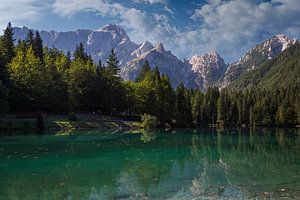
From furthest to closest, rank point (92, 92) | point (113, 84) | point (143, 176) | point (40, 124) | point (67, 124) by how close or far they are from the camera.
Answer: point (113, 84)
point (92, 92)
point (67, 124)
point (40, 124)
point (143, 176)

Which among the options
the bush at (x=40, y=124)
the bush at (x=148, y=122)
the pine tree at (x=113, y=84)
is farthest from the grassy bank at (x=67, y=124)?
the pine tree at (x=113, y=84)

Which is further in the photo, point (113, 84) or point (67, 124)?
point (113, 84)

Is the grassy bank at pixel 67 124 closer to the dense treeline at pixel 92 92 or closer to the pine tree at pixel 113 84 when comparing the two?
the dense treeline at pixel 92 92

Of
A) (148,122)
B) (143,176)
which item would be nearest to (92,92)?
(148,122)

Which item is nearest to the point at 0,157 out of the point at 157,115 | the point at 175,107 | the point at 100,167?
the point at 100,167

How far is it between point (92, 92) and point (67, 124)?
78.8 ft

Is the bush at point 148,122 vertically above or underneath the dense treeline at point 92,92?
underneath

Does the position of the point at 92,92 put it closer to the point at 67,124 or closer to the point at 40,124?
the point at 67,124

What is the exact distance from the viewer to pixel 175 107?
117188 millimetres

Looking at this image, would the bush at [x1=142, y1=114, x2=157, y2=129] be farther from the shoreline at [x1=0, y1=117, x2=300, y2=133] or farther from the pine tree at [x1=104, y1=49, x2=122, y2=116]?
the pine tree at [x1=104, y1=49, x2=122, y2=116]

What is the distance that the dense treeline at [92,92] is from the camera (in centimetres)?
8531

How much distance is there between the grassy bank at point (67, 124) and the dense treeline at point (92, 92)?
3538 mm

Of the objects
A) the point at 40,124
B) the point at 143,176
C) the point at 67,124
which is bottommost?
the point at 143,176

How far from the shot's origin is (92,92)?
4149 inches
